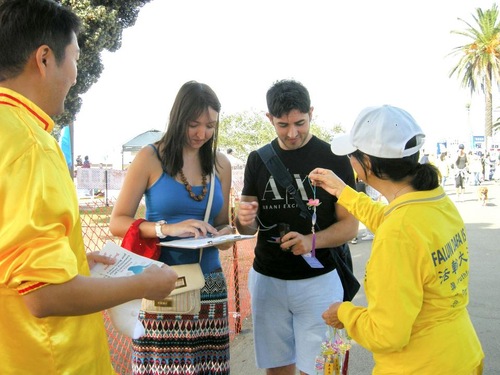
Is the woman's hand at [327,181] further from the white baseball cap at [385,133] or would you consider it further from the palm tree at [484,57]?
the palm tree at [484,57]

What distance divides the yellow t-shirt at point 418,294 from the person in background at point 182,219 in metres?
0.80

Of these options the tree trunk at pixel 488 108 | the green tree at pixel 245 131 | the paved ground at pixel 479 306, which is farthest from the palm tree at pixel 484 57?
the paved ground at pixel 479 306

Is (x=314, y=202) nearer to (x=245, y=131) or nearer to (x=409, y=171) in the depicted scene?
(x=409, y=171)

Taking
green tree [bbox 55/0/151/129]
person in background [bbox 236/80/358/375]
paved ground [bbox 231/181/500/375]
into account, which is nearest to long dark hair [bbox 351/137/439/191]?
person in background [bbox 236/80/358/375]

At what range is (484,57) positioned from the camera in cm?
3531

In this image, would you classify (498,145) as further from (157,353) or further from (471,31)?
(157,353)

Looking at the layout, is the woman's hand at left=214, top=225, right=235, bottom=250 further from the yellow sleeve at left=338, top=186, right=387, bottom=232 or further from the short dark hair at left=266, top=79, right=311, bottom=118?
the short dark hair at left=266, top=79, right=311, bottom=118

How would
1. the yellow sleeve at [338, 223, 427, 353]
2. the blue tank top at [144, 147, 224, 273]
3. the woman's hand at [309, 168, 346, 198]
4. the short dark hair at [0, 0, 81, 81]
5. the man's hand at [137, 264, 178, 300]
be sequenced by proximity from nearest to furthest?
1. the short dark hair at [0, 0, 81, 81]
2. the man's hand at [137, 264, 178, 300]
3. the yellow sleeve at [338, 223, 427, 353]
4. the blue tank top at [144, 147, 224, 273]
5. the woman's hand at [309, 168, 346, 198]

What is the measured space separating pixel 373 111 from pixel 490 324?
3.93 meters

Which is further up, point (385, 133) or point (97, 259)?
point (385, 133)

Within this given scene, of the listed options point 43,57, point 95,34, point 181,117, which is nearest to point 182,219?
point 181,117

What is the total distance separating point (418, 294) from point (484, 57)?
39053 mm

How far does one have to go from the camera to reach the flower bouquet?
248cm

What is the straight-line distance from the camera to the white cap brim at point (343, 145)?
202 centimetres
